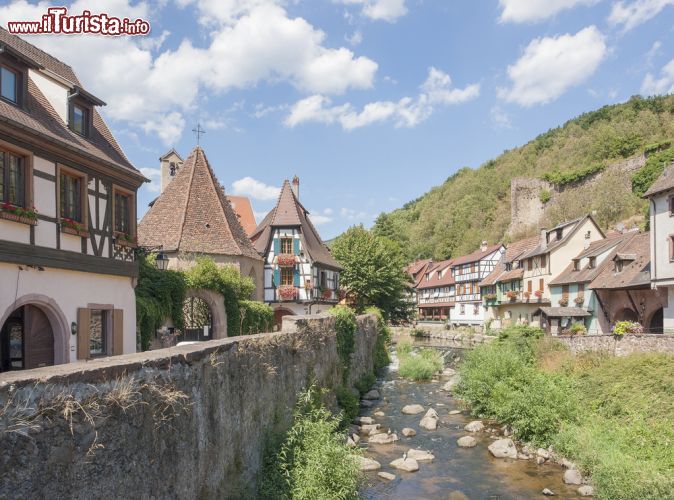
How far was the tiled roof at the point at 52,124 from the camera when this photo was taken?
11836mm

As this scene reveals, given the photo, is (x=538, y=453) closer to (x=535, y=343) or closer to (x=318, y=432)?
(x=318, y=432)

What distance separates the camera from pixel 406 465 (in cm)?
1487

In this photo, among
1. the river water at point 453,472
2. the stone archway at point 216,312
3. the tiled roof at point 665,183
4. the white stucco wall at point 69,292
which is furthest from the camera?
the tiled roof at point 665,183

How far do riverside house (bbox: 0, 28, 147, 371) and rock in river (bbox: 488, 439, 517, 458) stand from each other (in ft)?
35.9

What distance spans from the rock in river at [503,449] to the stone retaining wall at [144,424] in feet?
26.8

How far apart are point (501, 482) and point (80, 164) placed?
1305 centimetres

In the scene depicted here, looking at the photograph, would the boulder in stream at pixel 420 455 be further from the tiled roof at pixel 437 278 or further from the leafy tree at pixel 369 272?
the tiled roof at pixel 437 278

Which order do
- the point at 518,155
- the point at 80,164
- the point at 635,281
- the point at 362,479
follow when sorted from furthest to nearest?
the point at 518,155 → the point at 635,281 → the point at 80,164 → the point at 362,479

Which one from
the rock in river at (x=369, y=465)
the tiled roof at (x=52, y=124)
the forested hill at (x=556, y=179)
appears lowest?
the rock in river at (x=369, y=465)

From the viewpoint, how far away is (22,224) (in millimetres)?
11609

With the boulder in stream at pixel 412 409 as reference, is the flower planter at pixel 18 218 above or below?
above

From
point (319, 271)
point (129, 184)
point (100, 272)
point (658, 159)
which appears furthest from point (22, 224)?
point (658, 159)

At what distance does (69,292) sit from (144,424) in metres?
8.62

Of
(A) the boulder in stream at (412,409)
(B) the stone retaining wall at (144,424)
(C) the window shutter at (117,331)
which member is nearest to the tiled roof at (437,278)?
(A) the boulder in stream at (412,409)
